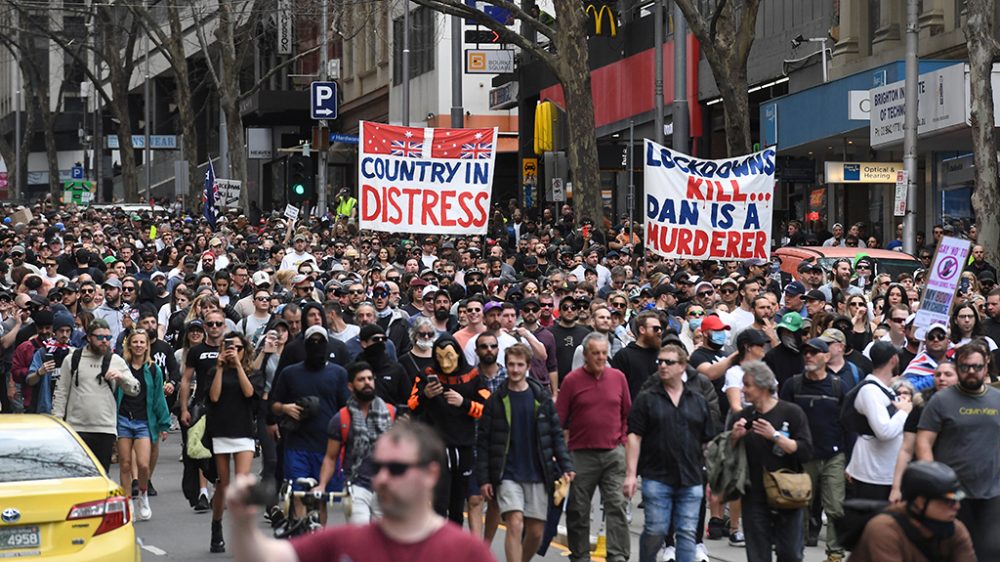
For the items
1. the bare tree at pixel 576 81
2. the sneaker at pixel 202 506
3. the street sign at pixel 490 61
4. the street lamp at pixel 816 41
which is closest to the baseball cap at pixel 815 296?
the sneaker at pixel 202 506

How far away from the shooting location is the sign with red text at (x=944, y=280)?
15203 millimetres

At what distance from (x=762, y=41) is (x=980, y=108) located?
13294 millimetres

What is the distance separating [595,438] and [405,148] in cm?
1203

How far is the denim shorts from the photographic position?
1505 cm

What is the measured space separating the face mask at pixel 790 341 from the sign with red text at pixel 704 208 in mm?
7634

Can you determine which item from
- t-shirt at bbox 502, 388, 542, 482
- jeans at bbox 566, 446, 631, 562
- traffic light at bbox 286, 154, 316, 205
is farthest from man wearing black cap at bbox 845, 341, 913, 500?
traffic light at bbox 286, 154, 316, 205

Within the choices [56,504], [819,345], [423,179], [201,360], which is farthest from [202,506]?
[423,179]

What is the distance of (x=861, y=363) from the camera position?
529 inches

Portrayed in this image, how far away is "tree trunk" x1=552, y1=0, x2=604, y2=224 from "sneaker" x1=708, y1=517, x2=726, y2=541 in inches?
699

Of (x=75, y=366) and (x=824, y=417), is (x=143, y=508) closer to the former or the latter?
(x=75, y=366)

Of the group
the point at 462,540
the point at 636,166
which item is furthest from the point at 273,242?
the point at 462,540

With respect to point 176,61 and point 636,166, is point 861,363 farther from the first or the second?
point 176,61

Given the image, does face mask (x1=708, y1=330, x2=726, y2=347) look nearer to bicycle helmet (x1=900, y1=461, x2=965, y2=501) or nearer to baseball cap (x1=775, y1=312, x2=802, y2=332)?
baseball cap (x1=775, y1=312, x2=802, y2=332)

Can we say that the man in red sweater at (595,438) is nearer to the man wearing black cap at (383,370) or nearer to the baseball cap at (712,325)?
the man wearing black cap at (383,370)
